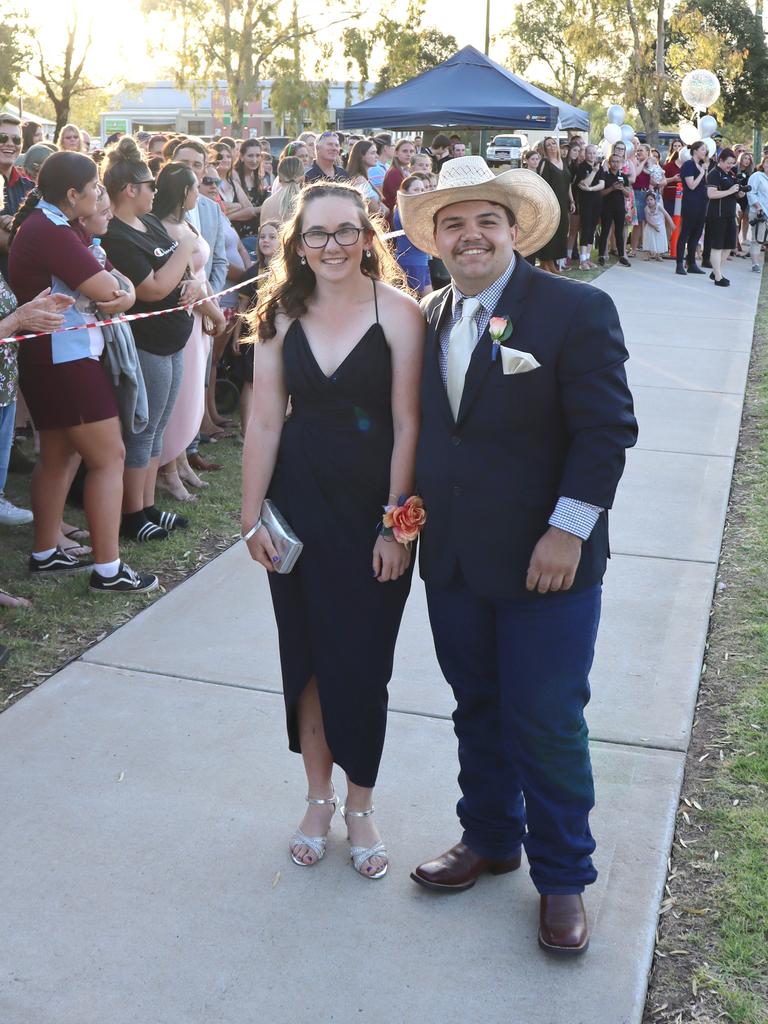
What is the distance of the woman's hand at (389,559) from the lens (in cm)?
291

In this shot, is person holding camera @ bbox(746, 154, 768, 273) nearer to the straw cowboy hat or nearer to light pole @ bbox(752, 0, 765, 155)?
light pole @ bbox(752, 0, 765, 155)

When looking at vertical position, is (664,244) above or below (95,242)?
below

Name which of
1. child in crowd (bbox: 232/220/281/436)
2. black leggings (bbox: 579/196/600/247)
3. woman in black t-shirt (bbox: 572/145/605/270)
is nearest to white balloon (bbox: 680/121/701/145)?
woman in black t-shirt (bbox: 572/145/605/270)

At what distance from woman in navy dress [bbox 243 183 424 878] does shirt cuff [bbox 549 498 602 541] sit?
1.53 feet

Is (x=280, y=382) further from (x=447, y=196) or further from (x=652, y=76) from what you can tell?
(x=652, y=76)

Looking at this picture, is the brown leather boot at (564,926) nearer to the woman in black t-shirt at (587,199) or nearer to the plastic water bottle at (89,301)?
the plastic water bottle at (89,301)

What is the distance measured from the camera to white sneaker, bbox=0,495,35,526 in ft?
19.8

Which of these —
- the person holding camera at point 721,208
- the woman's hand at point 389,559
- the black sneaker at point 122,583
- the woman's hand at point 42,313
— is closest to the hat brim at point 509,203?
the woman's hand at point 389,559

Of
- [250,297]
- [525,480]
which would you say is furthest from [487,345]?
[250,297]

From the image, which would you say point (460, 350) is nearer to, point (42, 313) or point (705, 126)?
point (42, 313)

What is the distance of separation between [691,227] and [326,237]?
48.0 feet

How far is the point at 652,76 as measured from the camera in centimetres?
3034

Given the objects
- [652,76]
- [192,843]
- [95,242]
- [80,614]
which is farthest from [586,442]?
[652,76]

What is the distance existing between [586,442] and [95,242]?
3652 mm
